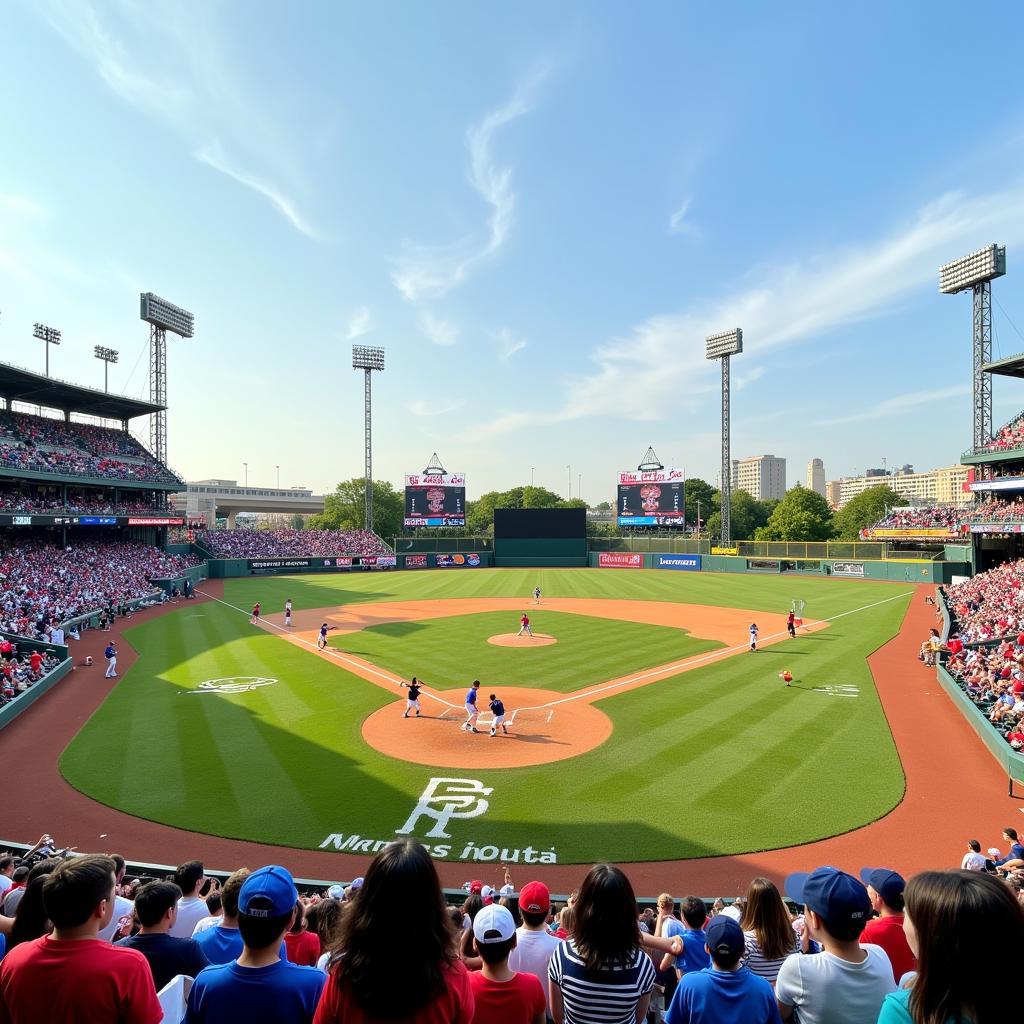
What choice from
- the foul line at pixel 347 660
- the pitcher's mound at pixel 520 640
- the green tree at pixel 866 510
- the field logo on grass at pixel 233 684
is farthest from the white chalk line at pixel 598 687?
the green tree at pixel 866 510

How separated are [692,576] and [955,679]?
4070 centimetres

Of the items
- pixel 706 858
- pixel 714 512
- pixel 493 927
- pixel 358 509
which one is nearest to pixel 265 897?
pixel 493 927

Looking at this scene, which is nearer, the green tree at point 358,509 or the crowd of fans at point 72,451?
the crowd of fans at point 72,451

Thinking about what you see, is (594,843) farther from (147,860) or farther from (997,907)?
(997,907)

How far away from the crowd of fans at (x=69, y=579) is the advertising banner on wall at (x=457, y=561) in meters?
28.1

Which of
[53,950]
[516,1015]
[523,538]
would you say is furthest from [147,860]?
[523,538]

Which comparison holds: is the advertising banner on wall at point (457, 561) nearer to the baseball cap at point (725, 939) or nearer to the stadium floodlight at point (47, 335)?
the stadium floodlight at point (47, 335)

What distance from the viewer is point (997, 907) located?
7.75 ft

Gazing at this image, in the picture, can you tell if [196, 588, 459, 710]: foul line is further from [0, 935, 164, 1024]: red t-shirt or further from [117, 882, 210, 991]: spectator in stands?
[0, 935, 164, 1024]: red t-shirt

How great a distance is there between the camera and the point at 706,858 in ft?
37.9

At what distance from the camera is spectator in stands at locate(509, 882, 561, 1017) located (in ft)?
14.5

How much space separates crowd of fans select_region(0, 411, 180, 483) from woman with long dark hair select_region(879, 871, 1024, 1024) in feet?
161

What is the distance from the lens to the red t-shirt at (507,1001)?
3.36 meters

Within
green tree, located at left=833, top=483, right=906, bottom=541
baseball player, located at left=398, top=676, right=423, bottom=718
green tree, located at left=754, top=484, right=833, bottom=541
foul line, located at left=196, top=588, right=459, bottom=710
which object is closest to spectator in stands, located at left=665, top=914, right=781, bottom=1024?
baseball player, located at left=398, top=676, right=423, bottom=718
